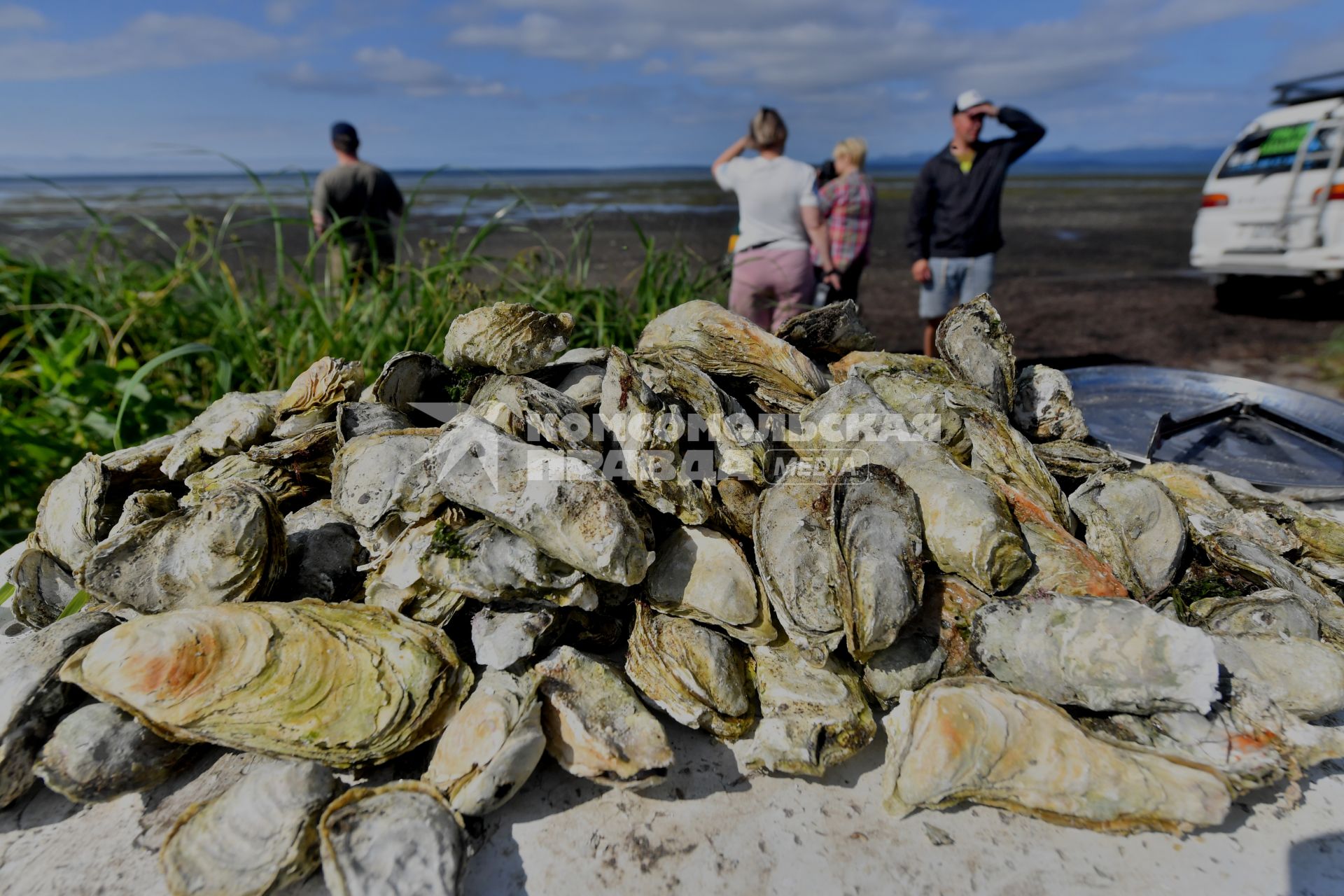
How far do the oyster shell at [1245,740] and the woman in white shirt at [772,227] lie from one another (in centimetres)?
368

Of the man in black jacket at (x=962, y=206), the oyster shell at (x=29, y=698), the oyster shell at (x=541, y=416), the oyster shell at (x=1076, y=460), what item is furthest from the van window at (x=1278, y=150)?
the oyster shell at (x=29, y=698)

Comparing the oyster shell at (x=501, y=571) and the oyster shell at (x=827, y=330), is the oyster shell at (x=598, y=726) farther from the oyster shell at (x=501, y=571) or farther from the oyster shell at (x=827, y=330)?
the oyster shell at (x=827, y=330)

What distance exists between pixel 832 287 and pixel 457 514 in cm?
458

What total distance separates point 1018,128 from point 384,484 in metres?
5.62

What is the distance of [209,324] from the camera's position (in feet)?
14.7

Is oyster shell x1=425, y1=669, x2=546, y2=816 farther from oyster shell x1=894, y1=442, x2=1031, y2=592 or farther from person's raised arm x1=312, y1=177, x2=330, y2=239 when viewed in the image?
person's raised arm x1=312, y1=177, x2=330, y2=239

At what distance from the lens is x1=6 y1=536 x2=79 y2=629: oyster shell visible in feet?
5.96

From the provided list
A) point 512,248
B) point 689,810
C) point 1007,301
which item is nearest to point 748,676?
point 689,810

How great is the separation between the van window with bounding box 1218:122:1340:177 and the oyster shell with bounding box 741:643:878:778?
33.6ft

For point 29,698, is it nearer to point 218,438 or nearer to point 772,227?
point 218,438

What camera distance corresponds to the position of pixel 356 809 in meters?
1.24

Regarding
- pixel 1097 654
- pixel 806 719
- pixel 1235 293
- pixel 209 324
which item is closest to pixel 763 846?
pixel 806 719

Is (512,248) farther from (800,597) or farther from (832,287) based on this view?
(800,597)

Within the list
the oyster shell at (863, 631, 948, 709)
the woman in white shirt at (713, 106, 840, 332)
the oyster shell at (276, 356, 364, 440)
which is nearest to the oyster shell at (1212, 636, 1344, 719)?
the oyster shell at (863, 631, 948, 709)
